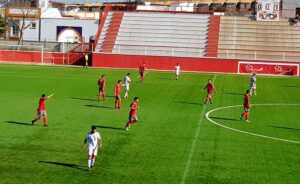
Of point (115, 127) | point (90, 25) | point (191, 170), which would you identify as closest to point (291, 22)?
point (90, 25)

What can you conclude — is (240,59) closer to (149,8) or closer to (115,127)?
(149,8)

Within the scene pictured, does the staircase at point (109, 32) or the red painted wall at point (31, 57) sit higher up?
the staircase at point (109, 32)

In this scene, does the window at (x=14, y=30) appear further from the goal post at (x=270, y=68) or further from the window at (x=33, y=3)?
the goal post at (x=270, y=68)

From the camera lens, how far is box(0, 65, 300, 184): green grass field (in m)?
22.6

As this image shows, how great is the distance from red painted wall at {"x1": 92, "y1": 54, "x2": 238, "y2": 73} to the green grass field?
50.3 ft

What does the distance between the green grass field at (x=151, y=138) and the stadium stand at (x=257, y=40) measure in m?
17.7

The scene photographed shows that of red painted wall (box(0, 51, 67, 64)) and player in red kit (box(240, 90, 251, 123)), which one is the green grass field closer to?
player in red kit (box(240, 90, 251, 123))

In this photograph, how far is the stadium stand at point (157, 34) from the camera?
68.8 m

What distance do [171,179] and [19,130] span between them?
1129 cm

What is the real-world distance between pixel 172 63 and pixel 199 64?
3.06 m

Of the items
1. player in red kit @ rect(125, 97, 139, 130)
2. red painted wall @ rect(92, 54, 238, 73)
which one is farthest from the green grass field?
red painted wall @ rect(92, 54, 238, 73)

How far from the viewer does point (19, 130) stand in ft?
98.9

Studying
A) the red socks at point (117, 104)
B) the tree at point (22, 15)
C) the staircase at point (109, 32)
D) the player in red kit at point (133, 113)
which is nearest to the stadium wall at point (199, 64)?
the staircase at point (109, 32)

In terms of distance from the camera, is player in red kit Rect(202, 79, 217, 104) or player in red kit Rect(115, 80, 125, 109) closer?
player in red kit Rect(115, 80, 125, 109)
